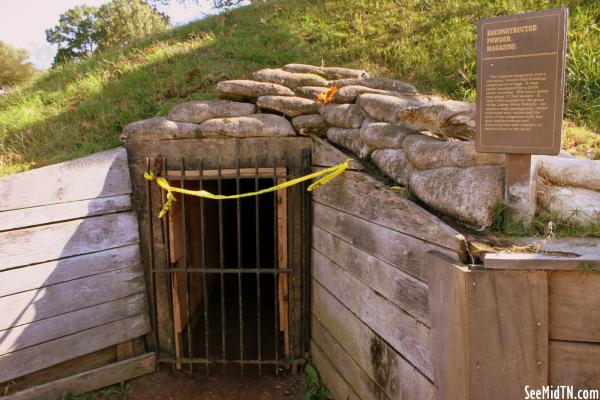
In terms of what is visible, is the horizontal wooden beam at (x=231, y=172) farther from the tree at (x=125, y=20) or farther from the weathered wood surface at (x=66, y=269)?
the tree at (x=125, y=20)

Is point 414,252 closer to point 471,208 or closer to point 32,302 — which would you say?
point 471,208

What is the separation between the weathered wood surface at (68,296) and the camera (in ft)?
11.6

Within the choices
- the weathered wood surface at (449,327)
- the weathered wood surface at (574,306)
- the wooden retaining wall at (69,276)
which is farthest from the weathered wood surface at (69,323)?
the weathered wood surface at (574,306)

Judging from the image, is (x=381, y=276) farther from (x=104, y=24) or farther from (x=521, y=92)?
(x=104, y=24)

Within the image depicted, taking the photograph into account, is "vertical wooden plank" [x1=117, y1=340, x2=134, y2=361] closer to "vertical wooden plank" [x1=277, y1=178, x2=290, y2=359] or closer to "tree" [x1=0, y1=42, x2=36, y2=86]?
"vertical wooden plank" [x1=277, y1=178, x2=290, y2=359]

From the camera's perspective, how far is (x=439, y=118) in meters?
2.92

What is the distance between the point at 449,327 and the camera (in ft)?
6.97

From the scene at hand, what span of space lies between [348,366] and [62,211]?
9.23 feet

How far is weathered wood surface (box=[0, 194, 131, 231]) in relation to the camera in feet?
11.7

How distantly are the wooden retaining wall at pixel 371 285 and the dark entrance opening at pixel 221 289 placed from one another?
1.37 feet

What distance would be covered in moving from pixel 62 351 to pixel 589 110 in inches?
213

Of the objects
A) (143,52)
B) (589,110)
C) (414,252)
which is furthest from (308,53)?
(414,252)

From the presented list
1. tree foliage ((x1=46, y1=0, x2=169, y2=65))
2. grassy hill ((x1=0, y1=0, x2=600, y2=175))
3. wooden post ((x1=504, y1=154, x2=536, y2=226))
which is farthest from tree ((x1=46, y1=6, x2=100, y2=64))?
wooden post ((x1=504, y1=154, x2=536, y2=226))

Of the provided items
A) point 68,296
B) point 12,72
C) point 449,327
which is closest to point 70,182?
point 68,296
